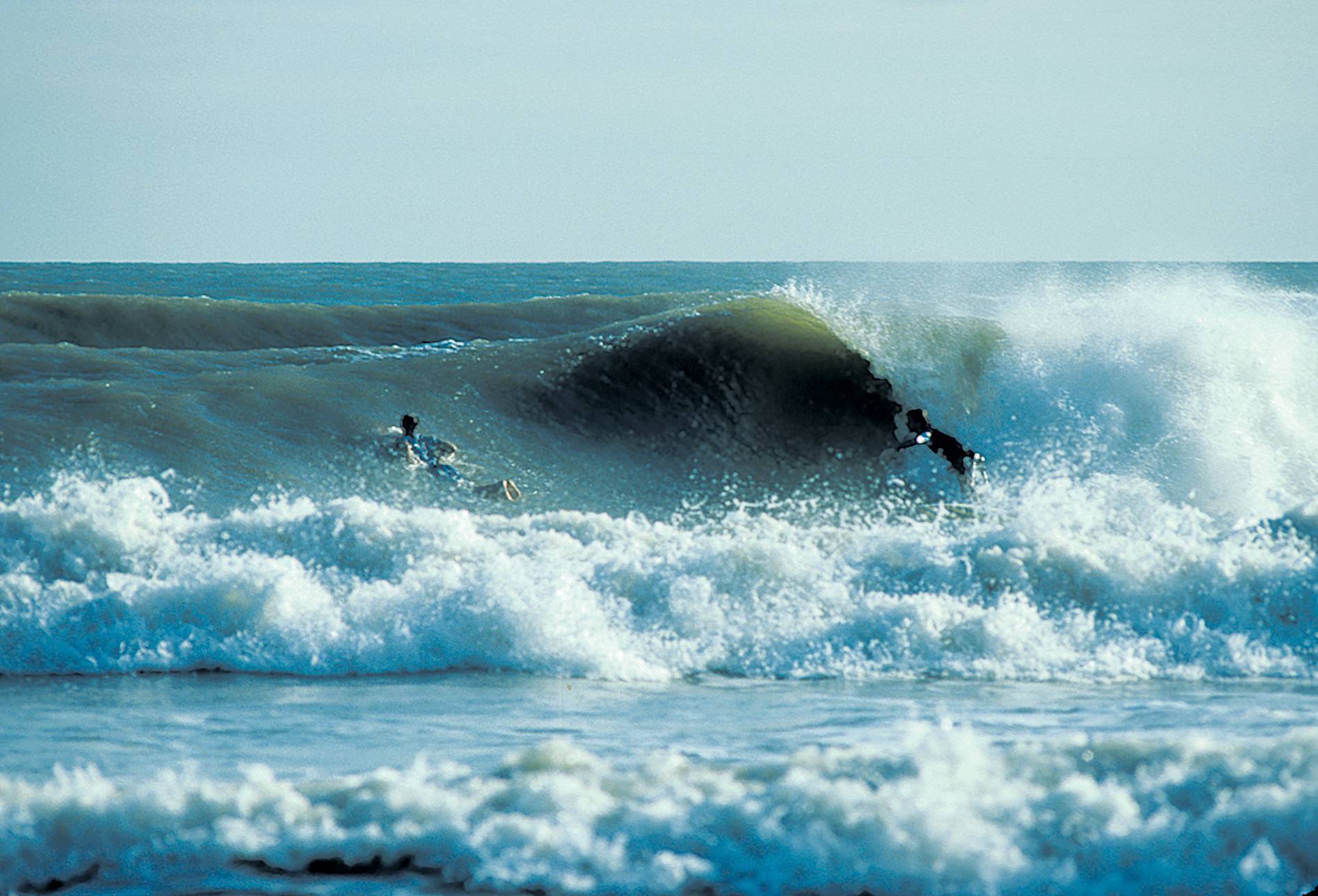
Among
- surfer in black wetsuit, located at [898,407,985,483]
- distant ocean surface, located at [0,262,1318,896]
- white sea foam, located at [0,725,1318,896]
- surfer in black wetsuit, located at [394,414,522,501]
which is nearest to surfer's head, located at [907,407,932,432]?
surfer in black wetsuit, located at [898,407,985,483]

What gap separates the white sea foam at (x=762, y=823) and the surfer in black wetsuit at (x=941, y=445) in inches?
265

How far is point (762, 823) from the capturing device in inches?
156

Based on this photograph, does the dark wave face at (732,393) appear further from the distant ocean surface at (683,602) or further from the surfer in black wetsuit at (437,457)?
the surfer in black wetsuit at (437,457)

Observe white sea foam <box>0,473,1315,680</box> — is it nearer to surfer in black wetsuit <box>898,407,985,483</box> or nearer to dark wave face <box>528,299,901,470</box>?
surfer in black wetsuit <box>898,407,985,483</box>

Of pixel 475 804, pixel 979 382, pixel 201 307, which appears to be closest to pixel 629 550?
pixel 475 804

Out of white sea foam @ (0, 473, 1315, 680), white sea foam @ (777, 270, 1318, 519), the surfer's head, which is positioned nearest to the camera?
white sea foam @ (0, 473, 1315, 680)

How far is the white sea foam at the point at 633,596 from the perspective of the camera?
22.8ft

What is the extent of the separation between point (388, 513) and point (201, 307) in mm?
10512

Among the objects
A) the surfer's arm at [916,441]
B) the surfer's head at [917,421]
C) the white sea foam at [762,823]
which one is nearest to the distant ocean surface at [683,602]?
the white sea foam at [762,823]

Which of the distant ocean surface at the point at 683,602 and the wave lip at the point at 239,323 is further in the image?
the wave lip at the point at 239,323

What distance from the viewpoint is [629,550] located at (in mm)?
8328

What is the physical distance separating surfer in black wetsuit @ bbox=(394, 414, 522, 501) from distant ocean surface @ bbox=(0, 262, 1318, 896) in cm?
15

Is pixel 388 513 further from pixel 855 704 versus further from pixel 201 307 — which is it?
pixel 201 307

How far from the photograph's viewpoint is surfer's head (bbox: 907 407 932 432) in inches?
464
